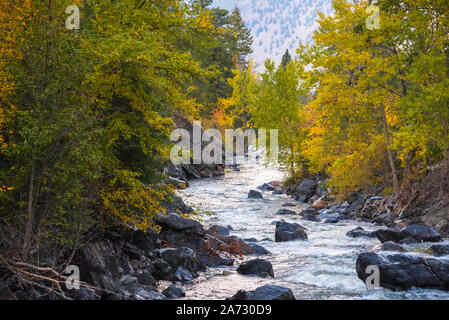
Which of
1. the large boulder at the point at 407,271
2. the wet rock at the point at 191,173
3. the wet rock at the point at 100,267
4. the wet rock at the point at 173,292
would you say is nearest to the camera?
the wet rock at the point at 100,267

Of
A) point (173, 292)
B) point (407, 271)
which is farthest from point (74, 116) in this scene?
point (407, 271)

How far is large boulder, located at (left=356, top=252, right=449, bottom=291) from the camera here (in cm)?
902

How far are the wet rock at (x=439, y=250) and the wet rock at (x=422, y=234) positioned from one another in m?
1.53

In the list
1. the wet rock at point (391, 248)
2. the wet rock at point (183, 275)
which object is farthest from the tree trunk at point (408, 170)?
the wet rock at point (183, 275)

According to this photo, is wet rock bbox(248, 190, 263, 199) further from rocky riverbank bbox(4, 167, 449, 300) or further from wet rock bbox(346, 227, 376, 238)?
wet rock bbox(346, 227, 376, 238)

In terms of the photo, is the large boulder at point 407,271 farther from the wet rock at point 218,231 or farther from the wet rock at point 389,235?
the wet rock at point 218,231

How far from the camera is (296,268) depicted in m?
10.9

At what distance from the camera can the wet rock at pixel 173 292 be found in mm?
8491

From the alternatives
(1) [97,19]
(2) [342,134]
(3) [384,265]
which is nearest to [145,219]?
(1) [97,19]

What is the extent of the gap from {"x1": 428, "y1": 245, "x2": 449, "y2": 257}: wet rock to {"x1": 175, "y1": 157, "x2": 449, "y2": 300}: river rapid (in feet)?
1.37

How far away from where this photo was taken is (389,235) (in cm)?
1339

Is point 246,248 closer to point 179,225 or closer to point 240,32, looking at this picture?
point 179,225

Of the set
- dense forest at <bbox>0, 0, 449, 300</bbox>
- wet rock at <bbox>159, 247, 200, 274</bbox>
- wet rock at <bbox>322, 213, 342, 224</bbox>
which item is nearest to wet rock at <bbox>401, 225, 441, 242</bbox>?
dense forest at <bbox>0, 0, 449, 300</bbox>

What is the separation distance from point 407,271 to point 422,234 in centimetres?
458
